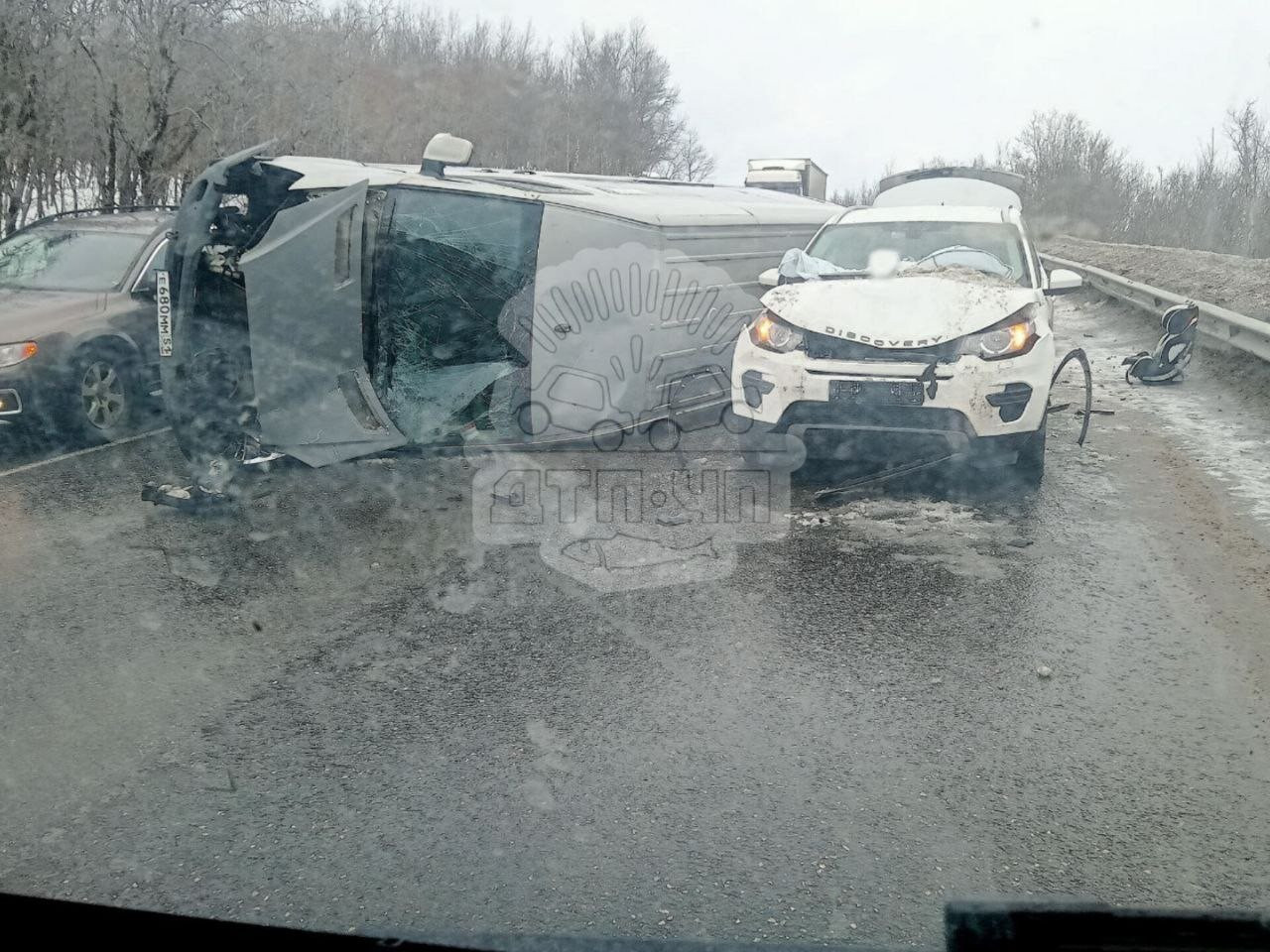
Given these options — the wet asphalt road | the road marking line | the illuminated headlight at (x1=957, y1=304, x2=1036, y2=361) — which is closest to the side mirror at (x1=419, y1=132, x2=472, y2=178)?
the wet asphalt road

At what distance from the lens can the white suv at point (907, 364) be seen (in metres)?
5.93

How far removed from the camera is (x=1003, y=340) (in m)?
6.02

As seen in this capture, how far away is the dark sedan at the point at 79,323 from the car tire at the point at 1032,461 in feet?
20.3

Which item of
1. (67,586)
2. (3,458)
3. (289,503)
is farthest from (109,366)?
(67,586)

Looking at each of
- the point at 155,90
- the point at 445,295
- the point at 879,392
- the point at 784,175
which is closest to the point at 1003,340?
the point at 879,392

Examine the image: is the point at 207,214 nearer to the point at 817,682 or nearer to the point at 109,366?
the point at 109,366

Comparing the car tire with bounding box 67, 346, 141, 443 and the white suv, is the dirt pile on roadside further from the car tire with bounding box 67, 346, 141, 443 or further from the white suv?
the car tire with bounding box 67, 346, 141, 443

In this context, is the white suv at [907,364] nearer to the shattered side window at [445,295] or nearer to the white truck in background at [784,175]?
the shattered side window at [445,295]

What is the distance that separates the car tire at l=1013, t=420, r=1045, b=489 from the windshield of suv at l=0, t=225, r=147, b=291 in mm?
6553

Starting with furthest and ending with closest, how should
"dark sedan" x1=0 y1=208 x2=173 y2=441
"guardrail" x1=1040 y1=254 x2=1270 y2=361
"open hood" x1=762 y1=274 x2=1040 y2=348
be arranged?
"guardrail" x1=1040 y1=254 x2=1270 y2=361 < "dark sedan" x1=0 y1=208 x2=173 y2=441 < "open hood" x1=762 y1=274 x2=1040 y2=348

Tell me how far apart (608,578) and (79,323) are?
4.61m

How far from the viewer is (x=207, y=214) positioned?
5.90 m

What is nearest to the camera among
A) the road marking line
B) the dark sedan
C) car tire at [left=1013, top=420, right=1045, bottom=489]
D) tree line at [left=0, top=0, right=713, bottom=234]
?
car tire at [left=1013, top=420, right=1045, bottom=489]

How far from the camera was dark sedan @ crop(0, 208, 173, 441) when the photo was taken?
6996 millimetres
